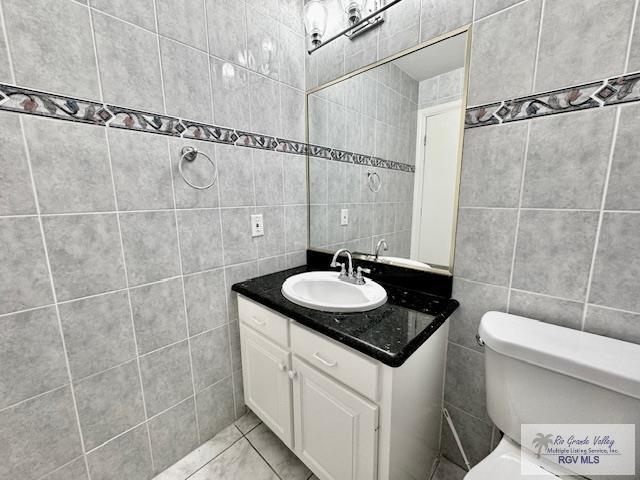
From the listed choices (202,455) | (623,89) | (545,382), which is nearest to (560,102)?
(623,89)

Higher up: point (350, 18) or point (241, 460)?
point (350, 18)

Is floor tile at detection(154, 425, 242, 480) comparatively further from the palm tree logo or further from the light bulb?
the light bulb

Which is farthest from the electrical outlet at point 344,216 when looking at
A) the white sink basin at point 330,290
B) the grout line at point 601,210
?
the grout line at point 601,210

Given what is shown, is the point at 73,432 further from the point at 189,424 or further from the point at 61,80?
the point at 61,80

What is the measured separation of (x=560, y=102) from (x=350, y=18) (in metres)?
1.00

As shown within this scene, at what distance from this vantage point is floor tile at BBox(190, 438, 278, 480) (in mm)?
1188

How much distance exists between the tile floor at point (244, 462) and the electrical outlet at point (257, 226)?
1083 millimetres

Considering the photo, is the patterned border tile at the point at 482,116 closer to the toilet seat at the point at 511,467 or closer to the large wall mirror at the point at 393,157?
the large wall mirror at the point at 393,157

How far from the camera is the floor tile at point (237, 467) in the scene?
1.19m

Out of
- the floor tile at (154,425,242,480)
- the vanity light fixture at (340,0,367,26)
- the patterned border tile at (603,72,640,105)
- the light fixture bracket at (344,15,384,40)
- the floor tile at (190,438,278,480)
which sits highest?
the vanity light fixture at (340,0,367,26)

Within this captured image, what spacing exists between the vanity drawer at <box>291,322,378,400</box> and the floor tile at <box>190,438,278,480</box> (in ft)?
2.18

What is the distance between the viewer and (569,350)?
736 mm

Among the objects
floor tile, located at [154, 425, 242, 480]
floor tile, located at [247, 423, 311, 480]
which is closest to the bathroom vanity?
floor tile, located at [247, 423, 311, 480]

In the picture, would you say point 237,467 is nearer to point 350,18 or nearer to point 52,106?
point 52,106
